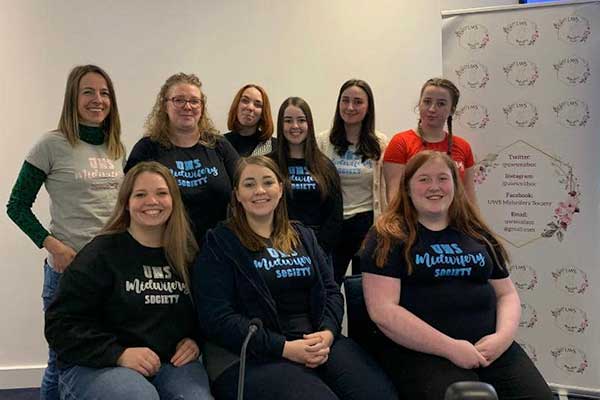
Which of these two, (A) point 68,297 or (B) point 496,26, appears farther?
(B) point 496,26

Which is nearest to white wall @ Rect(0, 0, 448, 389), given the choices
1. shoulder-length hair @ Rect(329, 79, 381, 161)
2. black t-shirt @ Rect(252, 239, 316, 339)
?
shoulder-length hair @ Rect(329, 79, 381, 161)

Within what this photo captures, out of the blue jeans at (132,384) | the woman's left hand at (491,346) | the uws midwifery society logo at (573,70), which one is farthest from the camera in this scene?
the uws midwifery society logo at (573,70)

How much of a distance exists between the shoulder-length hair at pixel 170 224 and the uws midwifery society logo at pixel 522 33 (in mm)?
1944

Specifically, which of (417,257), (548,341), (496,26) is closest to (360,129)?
(496,26)

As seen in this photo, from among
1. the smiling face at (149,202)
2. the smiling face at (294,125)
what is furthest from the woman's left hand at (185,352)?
the smiling face at (294,125)

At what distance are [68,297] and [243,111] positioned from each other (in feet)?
4.77

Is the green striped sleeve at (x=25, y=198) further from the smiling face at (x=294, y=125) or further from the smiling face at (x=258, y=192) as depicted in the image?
the smiling face at (x=294, y=125)

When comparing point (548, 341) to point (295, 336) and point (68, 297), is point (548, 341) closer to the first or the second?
point (295, 336)

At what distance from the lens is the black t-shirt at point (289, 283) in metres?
1.78

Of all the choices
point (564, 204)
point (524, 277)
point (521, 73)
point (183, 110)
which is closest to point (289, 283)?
point (183, 110)

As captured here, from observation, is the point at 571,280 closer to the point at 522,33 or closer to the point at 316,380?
the point at 522,33

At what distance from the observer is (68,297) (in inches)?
64.6

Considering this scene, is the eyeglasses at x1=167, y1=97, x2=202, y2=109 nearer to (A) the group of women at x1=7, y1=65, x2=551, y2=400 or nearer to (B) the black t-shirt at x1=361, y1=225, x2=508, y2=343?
(A) the group of women at x1=7, y1=65, x2=551, y2=400

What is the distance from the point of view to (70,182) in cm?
209
